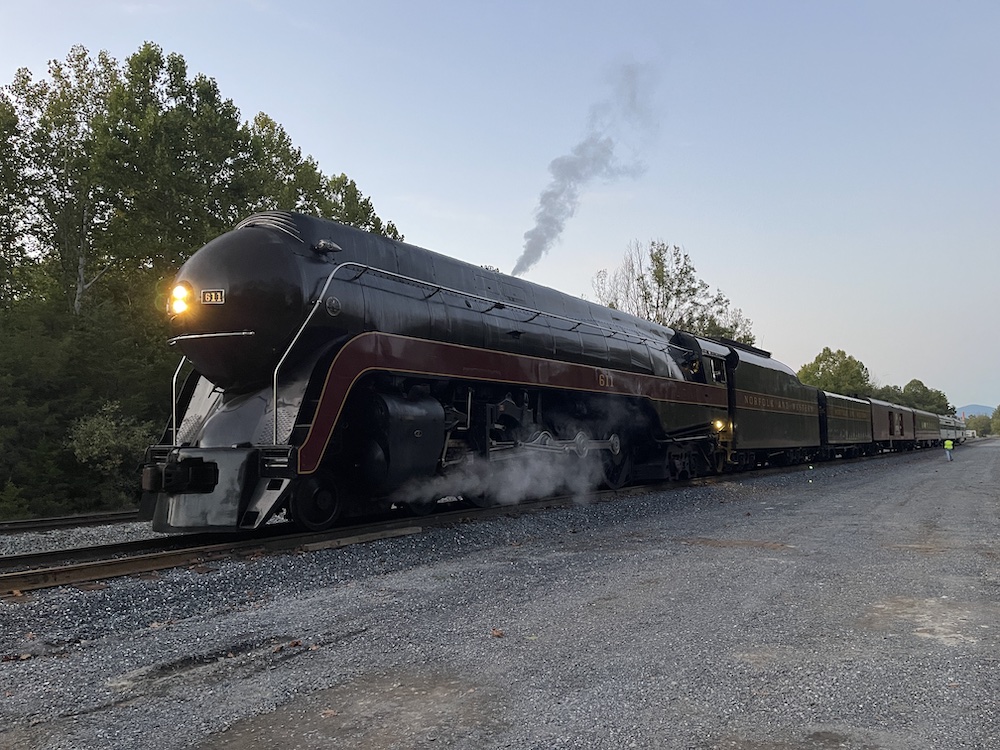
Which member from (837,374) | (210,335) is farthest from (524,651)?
(837,374)

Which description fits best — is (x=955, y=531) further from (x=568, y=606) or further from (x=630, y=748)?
(x=630, y=748)

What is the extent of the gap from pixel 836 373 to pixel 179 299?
10387 centimetres

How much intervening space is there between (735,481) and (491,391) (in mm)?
8435

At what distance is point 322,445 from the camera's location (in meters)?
7.11

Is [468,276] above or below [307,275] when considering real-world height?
above

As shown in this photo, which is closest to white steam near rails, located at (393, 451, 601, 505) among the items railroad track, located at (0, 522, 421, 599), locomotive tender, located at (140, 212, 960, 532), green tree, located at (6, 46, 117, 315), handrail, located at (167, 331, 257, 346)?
locomotive tender, located at (140, 212, 960, 532)

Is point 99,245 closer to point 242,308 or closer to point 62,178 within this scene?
point 62,178

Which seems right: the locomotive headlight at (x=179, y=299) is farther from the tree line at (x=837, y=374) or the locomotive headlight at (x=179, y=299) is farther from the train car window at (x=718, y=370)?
the tree line at (x=837, y=374)

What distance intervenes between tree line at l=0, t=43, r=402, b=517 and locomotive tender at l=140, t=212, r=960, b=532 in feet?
42.7

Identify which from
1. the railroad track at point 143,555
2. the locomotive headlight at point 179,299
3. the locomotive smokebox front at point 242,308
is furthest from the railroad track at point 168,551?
the locomotive headlight at point 179,299

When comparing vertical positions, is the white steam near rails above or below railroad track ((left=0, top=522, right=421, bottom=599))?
above

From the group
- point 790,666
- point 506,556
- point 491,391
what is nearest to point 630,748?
point 790,666

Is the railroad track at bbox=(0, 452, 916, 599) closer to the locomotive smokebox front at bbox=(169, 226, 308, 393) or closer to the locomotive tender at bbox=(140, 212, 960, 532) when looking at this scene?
the locomotive tender at bbox=(140, 212, 960, 532)

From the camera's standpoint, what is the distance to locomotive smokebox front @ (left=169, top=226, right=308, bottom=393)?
754 cm
